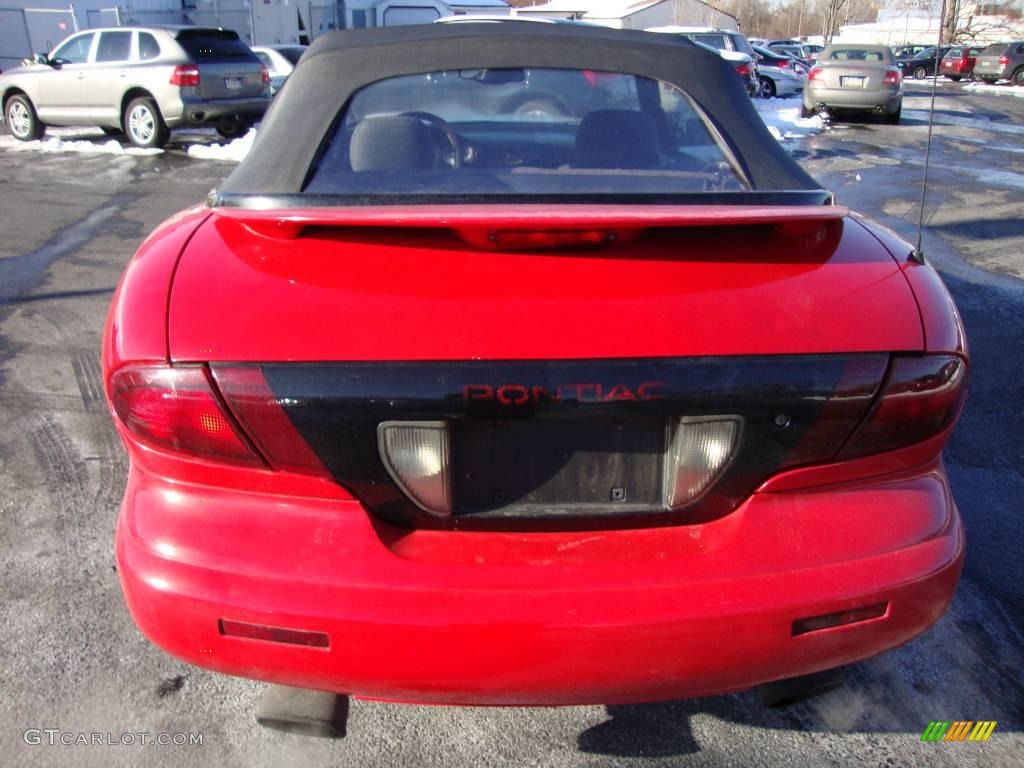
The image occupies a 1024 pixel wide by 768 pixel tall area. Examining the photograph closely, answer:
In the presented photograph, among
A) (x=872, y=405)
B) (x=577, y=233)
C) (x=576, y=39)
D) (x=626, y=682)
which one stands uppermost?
(x=576, y=39)

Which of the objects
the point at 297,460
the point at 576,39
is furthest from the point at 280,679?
the point at 576,39

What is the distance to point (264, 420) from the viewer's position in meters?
1.72

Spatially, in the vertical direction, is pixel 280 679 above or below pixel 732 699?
above

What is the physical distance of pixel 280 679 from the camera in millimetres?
1793

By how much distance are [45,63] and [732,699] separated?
14.5m

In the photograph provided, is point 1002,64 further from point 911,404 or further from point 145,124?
point 911,404

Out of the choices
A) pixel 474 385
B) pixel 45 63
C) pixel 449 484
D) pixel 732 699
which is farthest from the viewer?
pixel 45 63

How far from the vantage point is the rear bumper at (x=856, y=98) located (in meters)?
17.3

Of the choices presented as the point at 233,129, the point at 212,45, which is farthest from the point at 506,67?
the point at 233,129

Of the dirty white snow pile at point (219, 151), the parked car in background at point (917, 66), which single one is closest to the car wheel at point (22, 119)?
the dirty white snow pile at point (219, 151)

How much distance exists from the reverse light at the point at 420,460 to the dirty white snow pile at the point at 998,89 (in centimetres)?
3090

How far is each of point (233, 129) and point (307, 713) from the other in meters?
13.5

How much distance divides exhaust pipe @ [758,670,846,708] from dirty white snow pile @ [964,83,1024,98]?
30.4 metres

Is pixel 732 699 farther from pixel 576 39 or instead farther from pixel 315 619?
pixel 576 39
